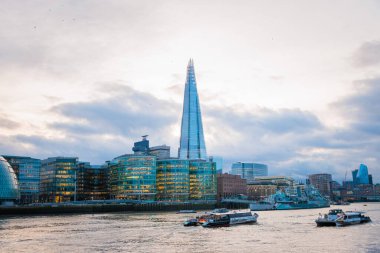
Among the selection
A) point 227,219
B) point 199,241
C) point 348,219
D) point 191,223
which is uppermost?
point 227,219

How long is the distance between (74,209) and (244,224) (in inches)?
4336

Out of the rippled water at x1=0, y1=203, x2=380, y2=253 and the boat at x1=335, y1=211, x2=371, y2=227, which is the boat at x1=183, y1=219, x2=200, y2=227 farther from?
the boat at x1=335, y1=211, x2=371, y2=227

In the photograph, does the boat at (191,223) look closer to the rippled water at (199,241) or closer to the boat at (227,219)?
the boat at (227,219)

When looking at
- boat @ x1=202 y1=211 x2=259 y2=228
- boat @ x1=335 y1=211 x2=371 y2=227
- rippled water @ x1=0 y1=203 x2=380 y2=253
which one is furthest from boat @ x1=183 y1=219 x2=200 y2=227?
boat @ x1=335 y1=211 x2=371 y2=227

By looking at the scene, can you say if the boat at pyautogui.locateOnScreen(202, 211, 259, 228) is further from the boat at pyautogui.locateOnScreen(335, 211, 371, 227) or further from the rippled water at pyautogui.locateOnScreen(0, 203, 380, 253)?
the boat at pyautogui.locateOnScreen(335, 211, 371, 227)

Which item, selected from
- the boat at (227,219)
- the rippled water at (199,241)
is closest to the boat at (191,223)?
the boat at (227,219)

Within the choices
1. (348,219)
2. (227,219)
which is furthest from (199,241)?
(348,219)

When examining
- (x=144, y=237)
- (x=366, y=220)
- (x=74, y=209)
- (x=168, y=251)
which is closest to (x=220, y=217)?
(x=144, y=237)

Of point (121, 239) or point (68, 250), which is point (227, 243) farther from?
point (68, 250)

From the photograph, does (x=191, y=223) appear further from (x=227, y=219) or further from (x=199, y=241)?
(x=199, y=241)

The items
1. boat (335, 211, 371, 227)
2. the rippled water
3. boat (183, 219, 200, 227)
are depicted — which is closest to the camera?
the rippled water

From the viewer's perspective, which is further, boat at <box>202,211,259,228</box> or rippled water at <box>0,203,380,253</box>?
boat at <box>202,211,259,228</box>

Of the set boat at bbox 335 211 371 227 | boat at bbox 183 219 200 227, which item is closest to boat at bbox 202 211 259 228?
boat at bbox 183 219 200 227

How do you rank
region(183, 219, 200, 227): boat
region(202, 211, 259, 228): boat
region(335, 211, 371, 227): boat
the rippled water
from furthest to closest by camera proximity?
region(183, 219, 200, 227): boat < region(202, 211, 259, 228): boat < region(335, 211, 371, 227): boat < the rippled water
